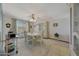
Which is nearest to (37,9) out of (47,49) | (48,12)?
(48,12)

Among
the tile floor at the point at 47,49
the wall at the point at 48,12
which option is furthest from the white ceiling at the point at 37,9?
the tile floor at the point at 47,49

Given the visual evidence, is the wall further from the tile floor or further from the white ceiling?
the tile floor

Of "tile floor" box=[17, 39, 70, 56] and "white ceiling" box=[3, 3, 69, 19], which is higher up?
"white ceiling" box=[3, 3, 69, 19]

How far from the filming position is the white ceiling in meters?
1.93

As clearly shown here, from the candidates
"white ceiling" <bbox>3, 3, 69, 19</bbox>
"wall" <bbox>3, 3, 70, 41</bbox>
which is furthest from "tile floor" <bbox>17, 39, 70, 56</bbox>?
"white ceiling" <bbox>3, 3, 69, 19</bbox>

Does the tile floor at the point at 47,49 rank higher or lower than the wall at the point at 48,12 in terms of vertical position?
lower

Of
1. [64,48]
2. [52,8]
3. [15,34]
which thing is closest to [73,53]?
[64,48]

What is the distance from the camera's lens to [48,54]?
1.93m

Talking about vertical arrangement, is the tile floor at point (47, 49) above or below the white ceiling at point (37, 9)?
below

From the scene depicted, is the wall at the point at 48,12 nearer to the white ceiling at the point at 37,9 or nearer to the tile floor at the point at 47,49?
the white ceiling at the point at 37,9

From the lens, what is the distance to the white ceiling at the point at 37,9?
193 cm

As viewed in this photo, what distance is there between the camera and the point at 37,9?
1.94m

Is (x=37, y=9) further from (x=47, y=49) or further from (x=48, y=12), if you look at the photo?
(x=47, y=49)

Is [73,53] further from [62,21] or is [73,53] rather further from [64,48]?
[62,21]
